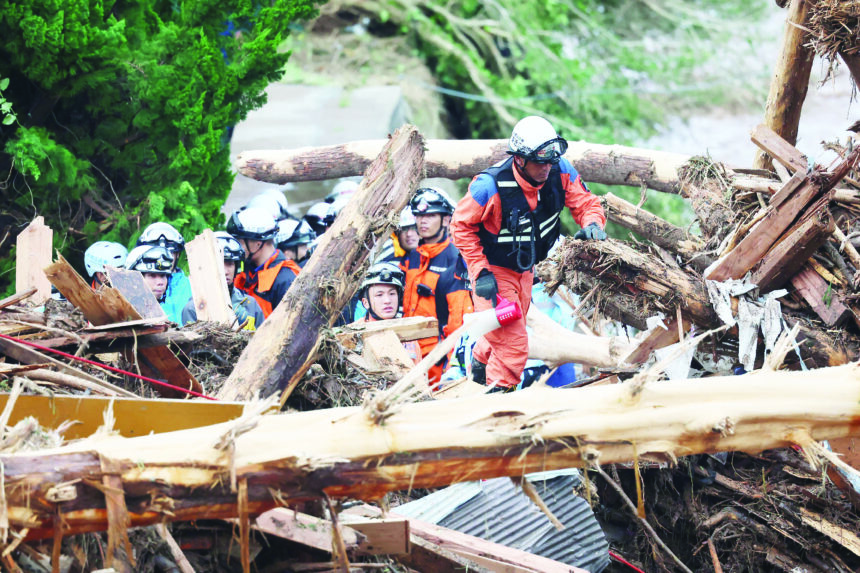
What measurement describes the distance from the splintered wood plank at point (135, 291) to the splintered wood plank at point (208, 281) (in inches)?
28.6

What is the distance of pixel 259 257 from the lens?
7668mm

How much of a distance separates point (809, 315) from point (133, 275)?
168 inches

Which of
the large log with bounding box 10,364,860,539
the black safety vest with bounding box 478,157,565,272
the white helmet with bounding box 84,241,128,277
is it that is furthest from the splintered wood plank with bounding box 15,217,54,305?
the large log with bounding box 10,364,860,539

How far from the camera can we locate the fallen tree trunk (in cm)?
771

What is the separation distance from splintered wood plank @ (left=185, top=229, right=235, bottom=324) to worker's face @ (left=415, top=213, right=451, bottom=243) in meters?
1.95

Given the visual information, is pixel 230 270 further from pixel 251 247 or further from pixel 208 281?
pixel 208 281

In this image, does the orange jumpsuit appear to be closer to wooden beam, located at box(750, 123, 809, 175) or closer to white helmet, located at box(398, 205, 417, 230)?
wooden beam, located at box(750, 123, 809, 175)

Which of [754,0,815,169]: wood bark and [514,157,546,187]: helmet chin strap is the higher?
[754,0,815,169]: wood bark

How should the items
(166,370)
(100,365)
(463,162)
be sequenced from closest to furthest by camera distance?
(100,365), (166,370), (463,162)

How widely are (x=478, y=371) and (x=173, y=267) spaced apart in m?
2.63

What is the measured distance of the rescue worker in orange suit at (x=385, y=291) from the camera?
A: 716cm

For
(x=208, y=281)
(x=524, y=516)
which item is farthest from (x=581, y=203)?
(x=208, y=281)

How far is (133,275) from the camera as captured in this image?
18.0ft

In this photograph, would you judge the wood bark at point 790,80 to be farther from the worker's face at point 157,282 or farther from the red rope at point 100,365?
the worker's face at point 157,282
